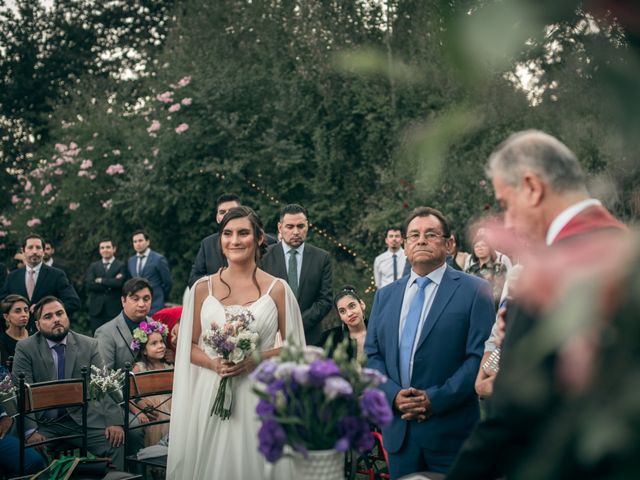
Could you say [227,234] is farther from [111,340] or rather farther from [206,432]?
[111,340]

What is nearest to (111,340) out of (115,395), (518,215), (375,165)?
(115,395)

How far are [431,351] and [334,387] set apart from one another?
65.2 inches

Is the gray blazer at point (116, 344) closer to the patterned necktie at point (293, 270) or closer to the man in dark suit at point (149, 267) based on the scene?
the patterned necktie at point (293, 270)

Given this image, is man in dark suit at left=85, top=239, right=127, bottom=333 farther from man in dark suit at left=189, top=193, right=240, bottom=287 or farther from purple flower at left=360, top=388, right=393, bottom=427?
purple flower at left=360, top=388, right=393, bottom=427

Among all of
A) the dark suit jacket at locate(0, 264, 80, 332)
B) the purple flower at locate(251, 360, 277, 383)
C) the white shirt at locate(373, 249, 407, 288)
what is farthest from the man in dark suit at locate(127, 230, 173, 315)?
the purple flower at locate(251, 360, 277, 383)

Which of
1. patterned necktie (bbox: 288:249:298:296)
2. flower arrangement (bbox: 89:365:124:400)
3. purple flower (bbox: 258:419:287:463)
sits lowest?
flower arrangement (bbox: 89:365:124:400)

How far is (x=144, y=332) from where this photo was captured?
6609 mm

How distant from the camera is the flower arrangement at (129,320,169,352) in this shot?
6.57 metres

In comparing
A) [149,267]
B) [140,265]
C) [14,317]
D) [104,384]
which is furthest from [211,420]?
[140,265]

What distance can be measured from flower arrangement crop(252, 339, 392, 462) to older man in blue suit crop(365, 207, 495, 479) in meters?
1.39

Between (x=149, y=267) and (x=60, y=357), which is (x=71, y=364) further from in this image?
(x=149, y=267)

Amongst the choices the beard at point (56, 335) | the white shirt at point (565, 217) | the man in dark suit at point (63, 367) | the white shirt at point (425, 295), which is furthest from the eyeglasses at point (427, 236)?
the beard at point (56, 335)

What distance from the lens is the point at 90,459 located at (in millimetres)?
4688

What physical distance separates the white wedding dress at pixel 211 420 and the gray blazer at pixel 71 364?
1.79 metres
